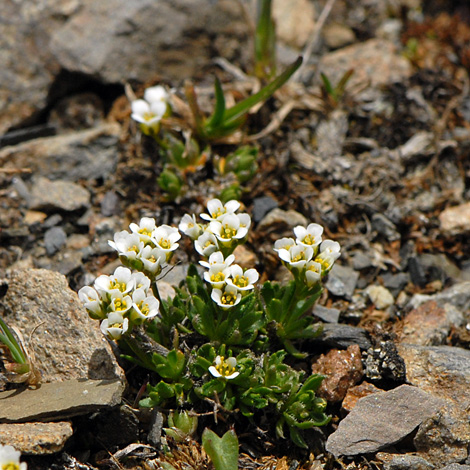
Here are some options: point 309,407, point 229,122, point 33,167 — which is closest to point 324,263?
point 309,407

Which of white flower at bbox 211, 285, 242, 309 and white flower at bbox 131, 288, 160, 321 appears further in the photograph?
white flower at bbox 211, 285, 242, 309

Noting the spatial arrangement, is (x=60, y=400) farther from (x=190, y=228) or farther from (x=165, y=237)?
(x=190, y=228)

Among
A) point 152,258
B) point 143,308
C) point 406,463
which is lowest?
point 406,463

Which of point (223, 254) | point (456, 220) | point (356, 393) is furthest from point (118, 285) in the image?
point (456, 220)

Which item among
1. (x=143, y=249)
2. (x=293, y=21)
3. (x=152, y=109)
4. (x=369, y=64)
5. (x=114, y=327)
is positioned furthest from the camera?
(x=293, y=21)

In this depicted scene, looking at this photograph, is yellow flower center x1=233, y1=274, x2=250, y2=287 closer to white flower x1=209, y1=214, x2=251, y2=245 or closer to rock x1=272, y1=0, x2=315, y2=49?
white flower x1=209, y1=214, x2=251, y2=245

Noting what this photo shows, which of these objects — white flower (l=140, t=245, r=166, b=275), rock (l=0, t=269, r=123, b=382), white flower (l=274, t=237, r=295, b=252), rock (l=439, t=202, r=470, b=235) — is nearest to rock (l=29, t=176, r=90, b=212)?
rock (l=0, t=269, r=123, b=382)
